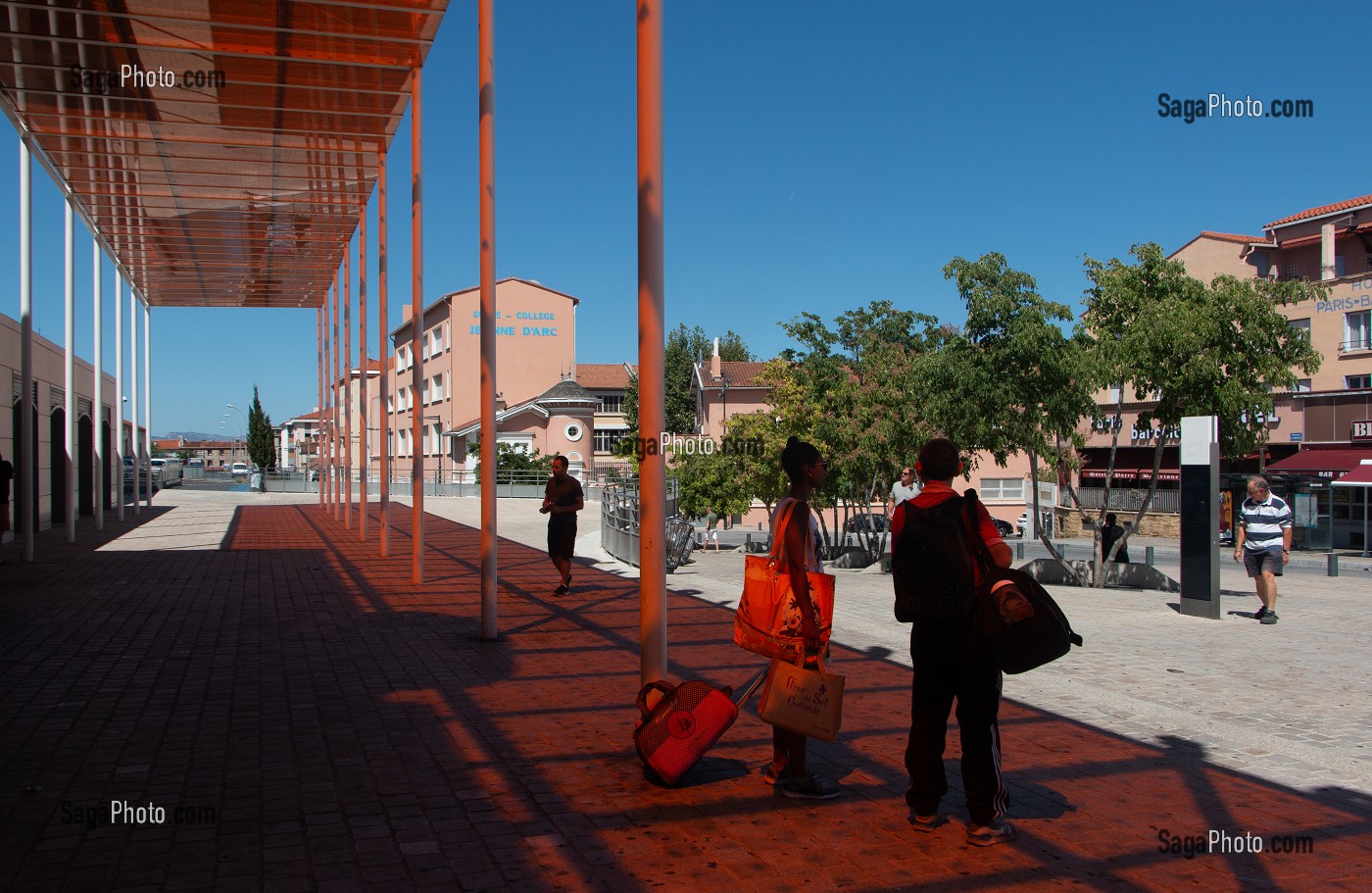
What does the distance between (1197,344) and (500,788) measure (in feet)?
47.4

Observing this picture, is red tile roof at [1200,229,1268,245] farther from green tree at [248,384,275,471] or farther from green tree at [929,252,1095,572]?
green tree at [248,384,275,471]

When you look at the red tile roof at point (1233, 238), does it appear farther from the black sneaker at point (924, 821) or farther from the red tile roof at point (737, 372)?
the black sneaker at point (924, 821)

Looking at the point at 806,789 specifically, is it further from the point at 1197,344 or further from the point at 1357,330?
the point at 1357,330

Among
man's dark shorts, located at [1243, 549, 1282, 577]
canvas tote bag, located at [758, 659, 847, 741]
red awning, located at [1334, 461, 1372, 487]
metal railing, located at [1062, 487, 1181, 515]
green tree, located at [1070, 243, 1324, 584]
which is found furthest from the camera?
metal railing, located at [1062, 487, 1181, 515]

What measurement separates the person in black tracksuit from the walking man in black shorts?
8.22 metres

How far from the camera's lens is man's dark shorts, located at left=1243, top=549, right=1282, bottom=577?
39.2 feet

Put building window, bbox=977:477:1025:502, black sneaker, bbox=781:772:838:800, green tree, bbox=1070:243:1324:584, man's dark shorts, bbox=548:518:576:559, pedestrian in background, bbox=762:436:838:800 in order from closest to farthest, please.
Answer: pedestrian in background, bbox=762:436:838:800 → black sneaker, bbox=781:772:838:800 → man's dark shorts, bbox=548:518:576:559 → green tree, bbox=1070:243:1324:584 → building window, bbox=977:477:1025:502

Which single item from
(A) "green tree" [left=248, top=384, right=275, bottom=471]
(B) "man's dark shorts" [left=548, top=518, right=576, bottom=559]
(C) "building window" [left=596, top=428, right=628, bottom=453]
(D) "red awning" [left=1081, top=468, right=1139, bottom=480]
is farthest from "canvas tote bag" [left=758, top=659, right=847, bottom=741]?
(A) "green tree" [left=248, top=384, right=275, bottom=471]

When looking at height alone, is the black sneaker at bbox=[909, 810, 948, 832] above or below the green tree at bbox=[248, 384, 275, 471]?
below

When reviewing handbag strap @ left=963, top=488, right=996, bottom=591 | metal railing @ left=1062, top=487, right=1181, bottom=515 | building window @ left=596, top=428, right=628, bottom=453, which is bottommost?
metal railing @ left=1062, top=487, right=1181, bottom=515

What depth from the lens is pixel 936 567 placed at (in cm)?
432

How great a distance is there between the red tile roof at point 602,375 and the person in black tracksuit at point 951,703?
67.6 metres

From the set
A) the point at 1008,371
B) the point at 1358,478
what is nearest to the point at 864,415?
the point at 1008,371

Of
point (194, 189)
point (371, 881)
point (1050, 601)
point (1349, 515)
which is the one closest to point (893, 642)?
point (1050, 601)
